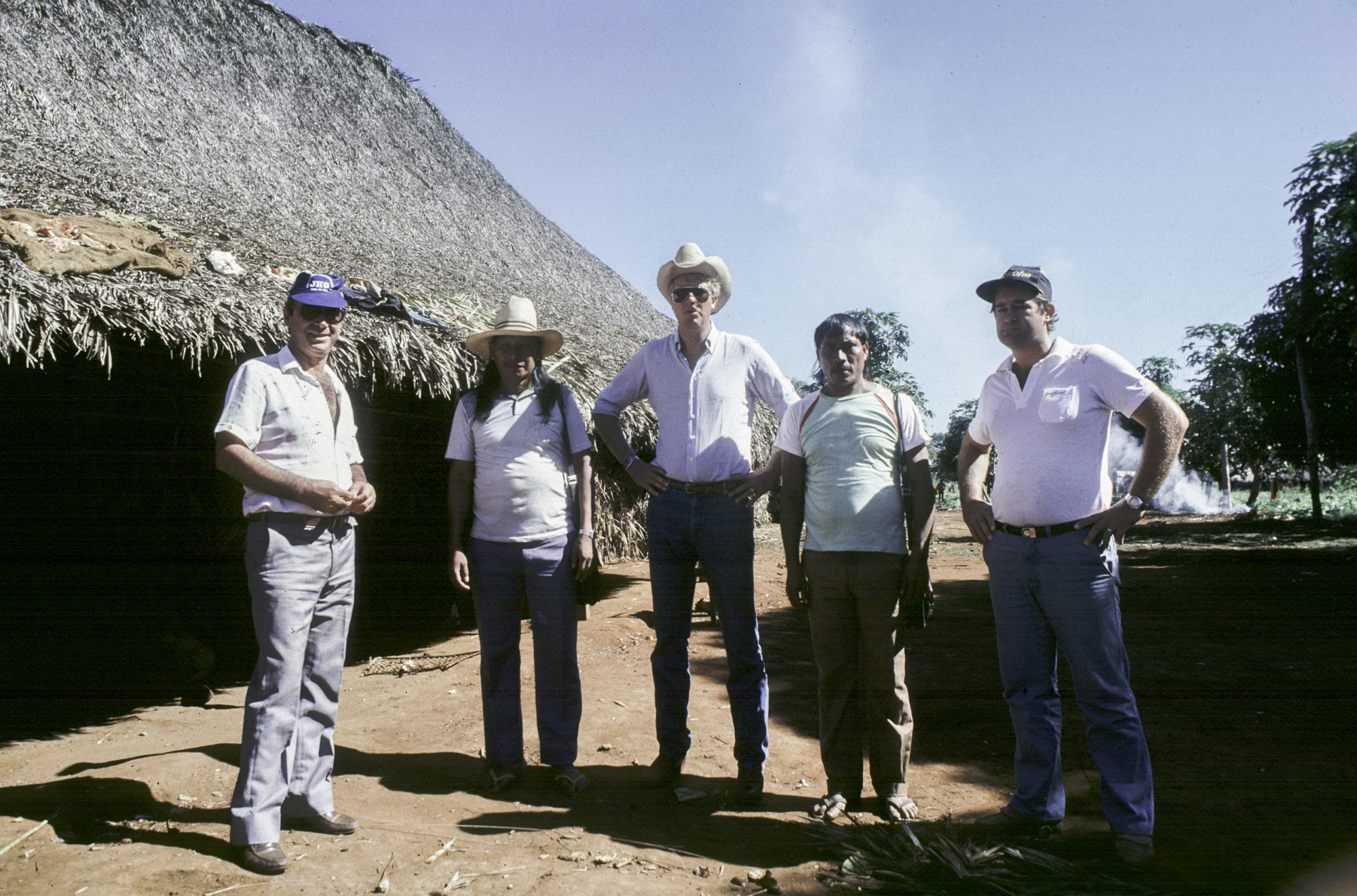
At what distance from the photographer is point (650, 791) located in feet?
10.5

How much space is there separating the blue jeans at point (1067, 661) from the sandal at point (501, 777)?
6.01 ft

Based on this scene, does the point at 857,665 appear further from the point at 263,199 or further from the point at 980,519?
the point at 263,199

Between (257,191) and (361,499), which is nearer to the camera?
(361,499)

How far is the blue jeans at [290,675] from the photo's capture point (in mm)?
2506

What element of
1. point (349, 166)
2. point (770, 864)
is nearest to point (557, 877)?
point (770, 864)

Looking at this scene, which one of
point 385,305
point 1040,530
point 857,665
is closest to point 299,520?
point 857,665

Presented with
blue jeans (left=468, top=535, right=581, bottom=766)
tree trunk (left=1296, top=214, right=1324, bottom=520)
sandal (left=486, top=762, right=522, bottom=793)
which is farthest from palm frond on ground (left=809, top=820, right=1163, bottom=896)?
tree trunk (left=1296, top=214, right=1324, bottom=520)

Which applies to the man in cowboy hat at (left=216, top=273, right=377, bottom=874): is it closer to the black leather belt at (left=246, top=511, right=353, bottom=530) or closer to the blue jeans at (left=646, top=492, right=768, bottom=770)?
the black leather belt at (left=246, top=511, right=353, bottom=530)

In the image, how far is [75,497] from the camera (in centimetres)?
709

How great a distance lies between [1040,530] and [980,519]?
259 millimetres

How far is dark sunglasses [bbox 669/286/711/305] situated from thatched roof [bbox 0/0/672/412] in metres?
2.39

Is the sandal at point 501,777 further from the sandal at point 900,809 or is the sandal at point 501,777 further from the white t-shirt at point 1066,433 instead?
the white t-shirt at point 1066,433

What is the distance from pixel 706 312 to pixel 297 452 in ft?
5.18

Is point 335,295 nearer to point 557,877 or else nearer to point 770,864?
point 557,877
